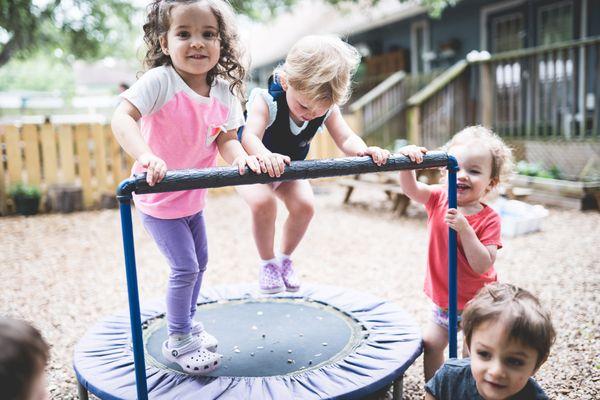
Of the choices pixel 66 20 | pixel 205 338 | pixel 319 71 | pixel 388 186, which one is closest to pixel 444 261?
pixel 319 71

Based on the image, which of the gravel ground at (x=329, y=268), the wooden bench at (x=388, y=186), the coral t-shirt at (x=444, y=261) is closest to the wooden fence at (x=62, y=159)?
the gravel ground at (x=329, y=268)

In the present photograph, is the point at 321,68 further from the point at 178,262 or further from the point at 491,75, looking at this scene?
the point at 491,75

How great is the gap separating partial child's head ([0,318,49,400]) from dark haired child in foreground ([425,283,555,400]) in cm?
115

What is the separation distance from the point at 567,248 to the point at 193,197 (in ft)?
12.7

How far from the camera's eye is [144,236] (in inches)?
235

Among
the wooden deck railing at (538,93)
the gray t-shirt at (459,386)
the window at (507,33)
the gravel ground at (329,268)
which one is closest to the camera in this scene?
the gray t-shirt at (459,386)

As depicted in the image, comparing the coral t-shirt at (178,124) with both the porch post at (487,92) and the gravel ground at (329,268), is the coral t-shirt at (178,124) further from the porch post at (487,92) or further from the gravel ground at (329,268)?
the porch post at (487,92)

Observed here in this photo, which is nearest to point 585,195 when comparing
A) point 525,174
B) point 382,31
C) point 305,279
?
point 525,174

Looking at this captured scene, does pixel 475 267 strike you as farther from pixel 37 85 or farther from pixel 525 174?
pixel 37 85

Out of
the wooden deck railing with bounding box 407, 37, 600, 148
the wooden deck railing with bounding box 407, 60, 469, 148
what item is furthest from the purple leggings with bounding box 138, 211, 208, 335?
the wooden deck railing with bounding box 407, 60, 469, 148

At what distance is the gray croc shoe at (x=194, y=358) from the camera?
2168 mm

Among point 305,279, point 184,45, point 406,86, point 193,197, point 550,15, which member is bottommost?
point 305,279

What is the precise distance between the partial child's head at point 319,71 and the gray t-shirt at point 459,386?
1112 millimetres

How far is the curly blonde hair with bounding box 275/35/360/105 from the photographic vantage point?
2.14 m
